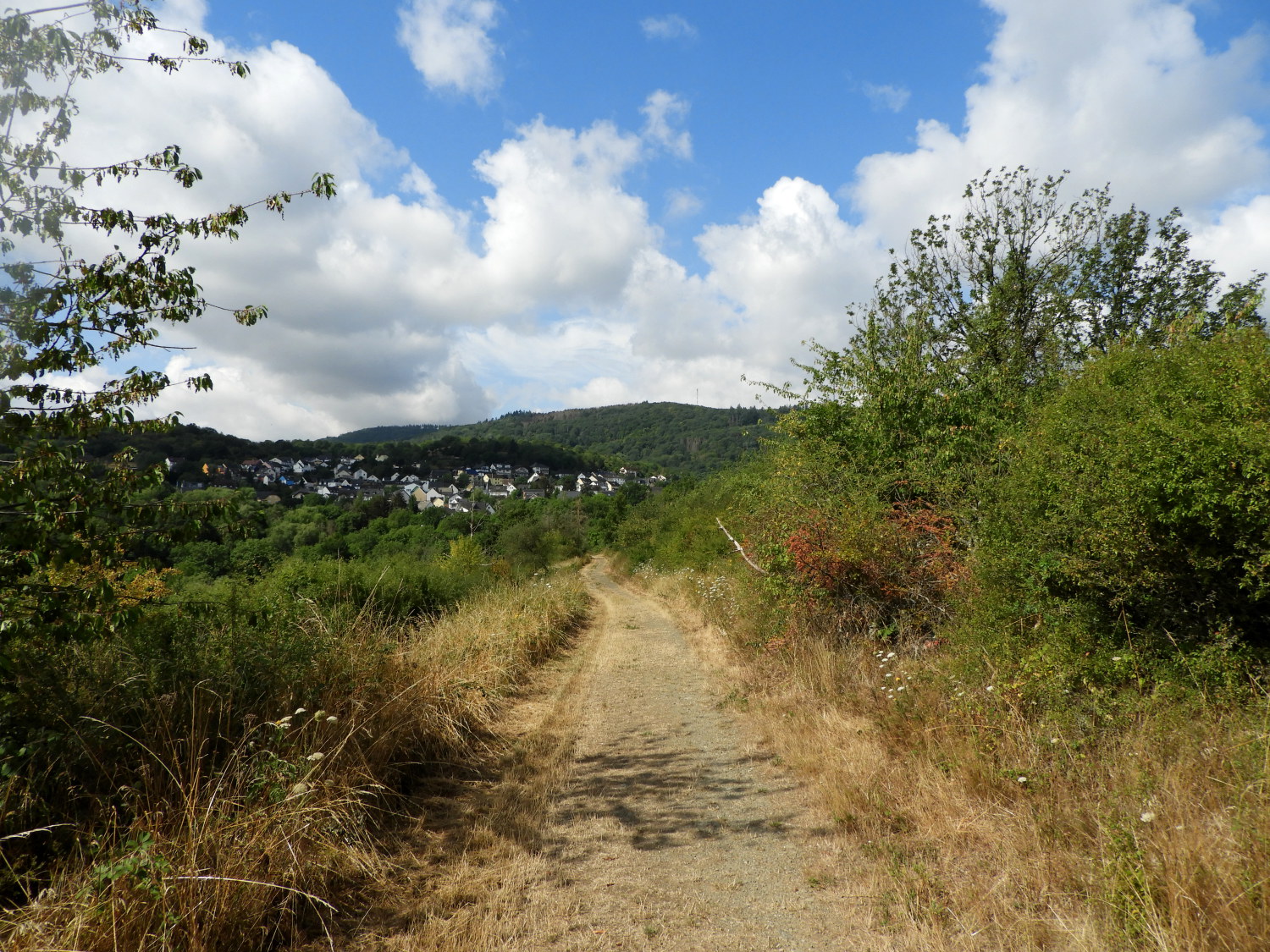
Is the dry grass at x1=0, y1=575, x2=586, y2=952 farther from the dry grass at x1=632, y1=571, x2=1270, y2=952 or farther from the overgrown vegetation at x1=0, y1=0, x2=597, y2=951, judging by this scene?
the dry grass at x1=632, y1=571, x2=1270, y2=952

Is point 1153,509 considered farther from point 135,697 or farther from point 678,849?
point 135,697

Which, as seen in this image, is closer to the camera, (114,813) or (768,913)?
(114,813)

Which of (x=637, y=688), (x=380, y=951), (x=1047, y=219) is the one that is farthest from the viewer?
(x=1047, y=219)

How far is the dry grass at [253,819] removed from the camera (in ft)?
8.73

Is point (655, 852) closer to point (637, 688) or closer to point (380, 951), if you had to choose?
point (380, 951)

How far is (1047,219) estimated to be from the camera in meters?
16.4

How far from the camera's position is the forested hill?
135500 millimetres

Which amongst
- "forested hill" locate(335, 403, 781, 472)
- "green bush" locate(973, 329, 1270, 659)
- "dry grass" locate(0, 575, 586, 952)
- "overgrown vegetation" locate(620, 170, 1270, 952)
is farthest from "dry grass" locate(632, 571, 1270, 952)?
"forested hill" locate(335, 403, 781, 472)

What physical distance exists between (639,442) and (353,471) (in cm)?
8790

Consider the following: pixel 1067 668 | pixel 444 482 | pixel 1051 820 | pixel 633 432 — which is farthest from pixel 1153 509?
pixel 633 432

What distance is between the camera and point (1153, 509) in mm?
3873

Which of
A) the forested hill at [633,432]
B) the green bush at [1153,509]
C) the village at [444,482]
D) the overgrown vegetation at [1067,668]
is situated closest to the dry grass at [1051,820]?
the overgrown vegetation at [1067,668]

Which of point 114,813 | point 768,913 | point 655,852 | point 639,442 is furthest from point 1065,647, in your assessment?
point 639,442

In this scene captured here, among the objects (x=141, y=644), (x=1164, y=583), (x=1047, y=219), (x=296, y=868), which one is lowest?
(x=296, y=868)
